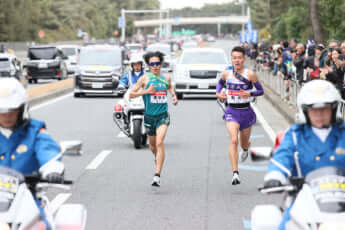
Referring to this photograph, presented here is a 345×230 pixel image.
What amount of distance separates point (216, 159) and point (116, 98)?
629 inches

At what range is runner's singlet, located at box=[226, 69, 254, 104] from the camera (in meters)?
11.1

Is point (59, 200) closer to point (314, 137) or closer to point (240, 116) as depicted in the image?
point (240, 116)

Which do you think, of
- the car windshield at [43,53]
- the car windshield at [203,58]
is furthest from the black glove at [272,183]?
the car windshield at [43,53]

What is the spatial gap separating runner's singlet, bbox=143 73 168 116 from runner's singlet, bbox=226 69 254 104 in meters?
0.84

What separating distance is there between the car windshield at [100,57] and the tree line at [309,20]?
8.21m

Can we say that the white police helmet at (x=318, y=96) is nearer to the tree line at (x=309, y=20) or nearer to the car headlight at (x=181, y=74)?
the car headlight at (x=181, y=74)

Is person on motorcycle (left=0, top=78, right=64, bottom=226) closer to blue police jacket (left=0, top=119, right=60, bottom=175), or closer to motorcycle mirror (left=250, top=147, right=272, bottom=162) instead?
blue police jacket (left=0, top=119, right=60, bottom=175)

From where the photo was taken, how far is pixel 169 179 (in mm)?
11562

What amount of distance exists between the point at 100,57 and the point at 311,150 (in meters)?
25.5

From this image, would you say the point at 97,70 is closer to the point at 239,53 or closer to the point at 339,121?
the point at 239,53

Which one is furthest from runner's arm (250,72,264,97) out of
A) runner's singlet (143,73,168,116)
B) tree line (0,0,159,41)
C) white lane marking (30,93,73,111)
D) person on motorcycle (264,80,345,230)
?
tree line (0,0,159,41)

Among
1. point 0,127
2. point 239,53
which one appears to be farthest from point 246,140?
point 0,127

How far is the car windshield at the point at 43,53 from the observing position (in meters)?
38.9

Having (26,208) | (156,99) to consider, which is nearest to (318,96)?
(26,208)
